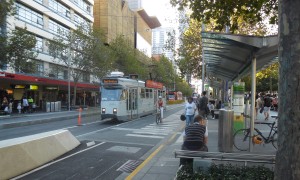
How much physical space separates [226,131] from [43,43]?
4260cm

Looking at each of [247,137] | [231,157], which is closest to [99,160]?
[231,157]

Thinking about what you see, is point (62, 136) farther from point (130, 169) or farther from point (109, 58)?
point (109, 58)

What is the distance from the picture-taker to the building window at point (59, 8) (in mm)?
51969

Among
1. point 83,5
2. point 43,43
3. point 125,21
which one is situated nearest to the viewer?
point 43,43

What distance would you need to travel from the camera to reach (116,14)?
7812cm

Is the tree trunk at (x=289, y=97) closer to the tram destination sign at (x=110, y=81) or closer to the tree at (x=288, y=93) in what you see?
the tree at (x=288, y=93)

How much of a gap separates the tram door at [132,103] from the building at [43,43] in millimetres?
12120

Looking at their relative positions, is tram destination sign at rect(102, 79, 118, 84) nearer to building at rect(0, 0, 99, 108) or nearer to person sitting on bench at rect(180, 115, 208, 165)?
building at rect(0, 0, 99, 108)

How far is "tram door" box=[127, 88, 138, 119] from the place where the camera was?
25745 mm

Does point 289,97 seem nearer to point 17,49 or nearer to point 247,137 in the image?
point 247,137

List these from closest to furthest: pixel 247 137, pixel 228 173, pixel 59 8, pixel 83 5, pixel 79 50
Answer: pixel 228 173, pixel 247 137, pixel 79 50, pixel 59 8, pixel 83 5

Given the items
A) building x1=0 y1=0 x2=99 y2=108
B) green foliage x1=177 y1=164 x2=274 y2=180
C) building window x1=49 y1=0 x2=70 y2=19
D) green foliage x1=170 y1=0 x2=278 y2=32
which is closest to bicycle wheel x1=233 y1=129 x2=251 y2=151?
green foliage x1=170 y1=0 x2=278 y2=32

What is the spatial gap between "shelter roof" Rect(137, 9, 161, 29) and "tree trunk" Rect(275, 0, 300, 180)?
10381 cm

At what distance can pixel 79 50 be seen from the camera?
4706cm
